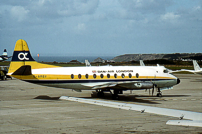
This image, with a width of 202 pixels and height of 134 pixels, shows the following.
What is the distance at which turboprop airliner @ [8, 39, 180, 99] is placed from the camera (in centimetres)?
2562

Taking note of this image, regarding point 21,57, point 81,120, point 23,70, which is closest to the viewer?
point 81,120

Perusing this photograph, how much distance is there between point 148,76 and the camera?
27750mm

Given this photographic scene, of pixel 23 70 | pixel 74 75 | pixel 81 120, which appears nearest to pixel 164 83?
pixel 74 75

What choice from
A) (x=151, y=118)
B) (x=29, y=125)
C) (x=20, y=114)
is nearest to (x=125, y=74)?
(x=151, y=118)

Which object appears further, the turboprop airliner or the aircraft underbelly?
the aircraft underbelly

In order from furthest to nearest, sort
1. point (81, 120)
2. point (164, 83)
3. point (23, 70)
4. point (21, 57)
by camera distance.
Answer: point (164, 83), point (21, 57), point (23, 70), point (81, 120)

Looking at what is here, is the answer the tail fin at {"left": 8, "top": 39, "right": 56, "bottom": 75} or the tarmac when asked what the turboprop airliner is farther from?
the tarmac

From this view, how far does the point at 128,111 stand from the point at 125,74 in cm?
846

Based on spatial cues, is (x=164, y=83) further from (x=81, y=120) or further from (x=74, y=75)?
(x=81, y=120)

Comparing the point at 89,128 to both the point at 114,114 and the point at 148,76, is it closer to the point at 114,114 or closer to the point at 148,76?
the point at 114,114

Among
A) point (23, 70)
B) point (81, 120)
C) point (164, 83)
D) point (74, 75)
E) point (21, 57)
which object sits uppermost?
point (21, 57)

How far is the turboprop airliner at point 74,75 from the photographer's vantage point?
25625 mm

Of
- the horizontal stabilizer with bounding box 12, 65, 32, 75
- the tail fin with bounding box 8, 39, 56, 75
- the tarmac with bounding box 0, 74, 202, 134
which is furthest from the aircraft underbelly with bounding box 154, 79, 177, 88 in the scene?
the horizontal stabilizer with bounding box 12, 65, 32, 75

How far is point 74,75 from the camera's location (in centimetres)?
2648
